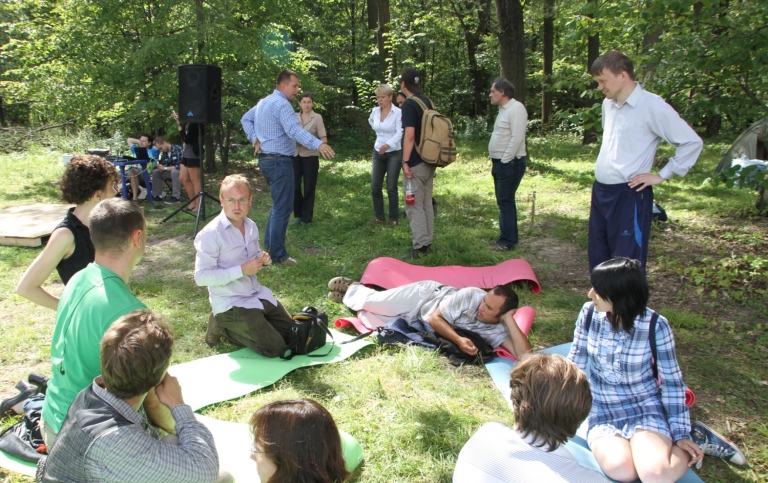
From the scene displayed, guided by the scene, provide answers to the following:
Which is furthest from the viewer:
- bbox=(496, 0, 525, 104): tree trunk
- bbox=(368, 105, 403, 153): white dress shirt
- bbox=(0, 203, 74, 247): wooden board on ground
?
bbox=(496, 0, 525, 104): tree trunk

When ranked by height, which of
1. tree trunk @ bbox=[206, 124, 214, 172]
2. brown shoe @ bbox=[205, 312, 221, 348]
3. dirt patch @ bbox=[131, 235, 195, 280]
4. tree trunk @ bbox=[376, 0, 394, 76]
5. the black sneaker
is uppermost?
tree trunk @ bbox=[376, 0, 394, 76]

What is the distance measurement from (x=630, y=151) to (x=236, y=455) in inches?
114

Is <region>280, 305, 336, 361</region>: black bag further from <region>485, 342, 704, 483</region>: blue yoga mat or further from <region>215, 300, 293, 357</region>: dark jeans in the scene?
<region>485, 342, 704, 483</region>: blue yoga mat

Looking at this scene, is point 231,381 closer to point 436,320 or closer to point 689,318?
point 436,320

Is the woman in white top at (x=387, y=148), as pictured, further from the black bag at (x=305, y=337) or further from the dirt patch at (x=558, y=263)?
the black bag at (x=305, y=337)

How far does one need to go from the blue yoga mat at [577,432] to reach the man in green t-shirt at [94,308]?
1813 millimetres

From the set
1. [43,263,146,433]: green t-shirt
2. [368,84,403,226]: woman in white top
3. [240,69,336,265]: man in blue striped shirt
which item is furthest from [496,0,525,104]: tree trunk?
[43,263,146,433]: green t-shirt

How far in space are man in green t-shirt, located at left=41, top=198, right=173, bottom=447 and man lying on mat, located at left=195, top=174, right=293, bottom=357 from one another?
1.26 meters

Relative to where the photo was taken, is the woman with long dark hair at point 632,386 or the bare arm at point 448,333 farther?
the bare arm at point 448,333

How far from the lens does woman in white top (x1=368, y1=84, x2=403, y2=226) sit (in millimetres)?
7121

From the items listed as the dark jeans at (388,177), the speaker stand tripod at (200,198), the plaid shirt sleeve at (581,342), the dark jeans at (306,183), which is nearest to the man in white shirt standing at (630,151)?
the plaid shirt sleeve at (581,342)

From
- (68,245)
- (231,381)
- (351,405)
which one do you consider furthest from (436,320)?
(68,245)

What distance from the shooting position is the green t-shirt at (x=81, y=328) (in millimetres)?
2229

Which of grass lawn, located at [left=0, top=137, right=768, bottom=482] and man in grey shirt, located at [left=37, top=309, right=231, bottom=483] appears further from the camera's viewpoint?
grass lawn, located at [left=0, top=137, right=768, bottom=482]
